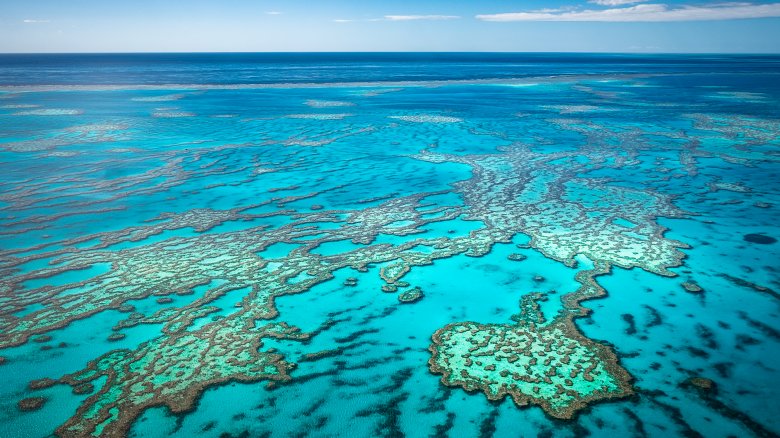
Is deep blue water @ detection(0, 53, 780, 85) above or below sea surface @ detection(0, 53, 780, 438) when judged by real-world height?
above

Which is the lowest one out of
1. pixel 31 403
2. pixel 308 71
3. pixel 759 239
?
pixel 31 403

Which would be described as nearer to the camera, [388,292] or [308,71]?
[388,292]

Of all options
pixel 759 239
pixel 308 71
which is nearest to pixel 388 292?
pixel 759 239

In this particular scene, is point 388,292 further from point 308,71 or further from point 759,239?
point 308,71

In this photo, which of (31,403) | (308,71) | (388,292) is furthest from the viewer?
(308,71)

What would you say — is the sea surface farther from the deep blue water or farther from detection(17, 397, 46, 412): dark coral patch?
the deep blue water

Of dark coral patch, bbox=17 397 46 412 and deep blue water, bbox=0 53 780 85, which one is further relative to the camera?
deep blue water, bbox=0 53 780 85

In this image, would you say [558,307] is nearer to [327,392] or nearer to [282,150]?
[327,392]

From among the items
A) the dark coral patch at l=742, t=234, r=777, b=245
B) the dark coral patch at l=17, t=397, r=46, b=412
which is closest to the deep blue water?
the dark coral patch at l=742, t=234, r=777, b=245

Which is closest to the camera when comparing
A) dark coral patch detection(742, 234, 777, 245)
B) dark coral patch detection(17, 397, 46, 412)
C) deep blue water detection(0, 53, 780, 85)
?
dark coral patch detection(17, 397, 46, 412)

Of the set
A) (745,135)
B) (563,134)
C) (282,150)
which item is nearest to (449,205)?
(282,150)
